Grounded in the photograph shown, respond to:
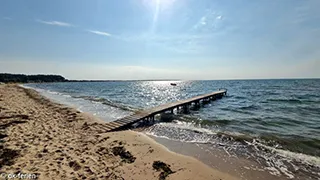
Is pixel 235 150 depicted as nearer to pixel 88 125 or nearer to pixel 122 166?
pixel 122 166

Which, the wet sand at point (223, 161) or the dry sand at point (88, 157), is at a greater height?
the dry sand at point (88, 157)

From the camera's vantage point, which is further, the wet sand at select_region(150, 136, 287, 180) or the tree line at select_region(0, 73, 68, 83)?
the tree line at select_region(0, 73, 68, 83)

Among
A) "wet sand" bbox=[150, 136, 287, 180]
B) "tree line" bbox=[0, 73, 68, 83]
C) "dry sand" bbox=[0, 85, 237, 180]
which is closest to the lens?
"dry sand" bbox=[0, 85, 237, 180]

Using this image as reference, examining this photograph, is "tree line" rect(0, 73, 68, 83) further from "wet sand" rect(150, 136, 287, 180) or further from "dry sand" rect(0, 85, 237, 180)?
"wet sand" rect(150, 136, 287, 180)

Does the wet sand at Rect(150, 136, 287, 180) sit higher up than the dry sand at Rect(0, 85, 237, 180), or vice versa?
the dry sand at Rect(0, 85, 237, 180)

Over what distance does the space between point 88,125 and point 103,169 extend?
6.42m

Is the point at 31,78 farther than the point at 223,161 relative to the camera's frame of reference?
Yes

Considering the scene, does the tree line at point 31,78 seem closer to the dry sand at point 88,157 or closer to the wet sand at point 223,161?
the dry sand at point 88,157

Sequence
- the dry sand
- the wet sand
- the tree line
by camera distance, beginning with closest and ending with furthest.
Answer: the dry sand → the wet sand → the tree line

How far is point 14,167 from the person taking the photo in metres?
5.25

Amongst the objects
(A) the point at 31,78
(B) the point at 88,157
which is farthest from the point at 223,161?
(A) the point at 31,78

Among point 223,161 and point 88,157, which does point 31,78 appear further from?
point 223,161

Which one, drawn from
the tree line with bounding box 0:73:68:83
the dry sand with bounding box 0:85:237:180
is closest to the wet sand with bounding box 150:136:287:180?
the dry sand with bounding box 0:85:237:180

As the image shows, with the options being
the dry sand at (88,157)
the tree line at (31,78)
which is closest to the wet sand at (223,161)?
the dry sand at (88,157)
